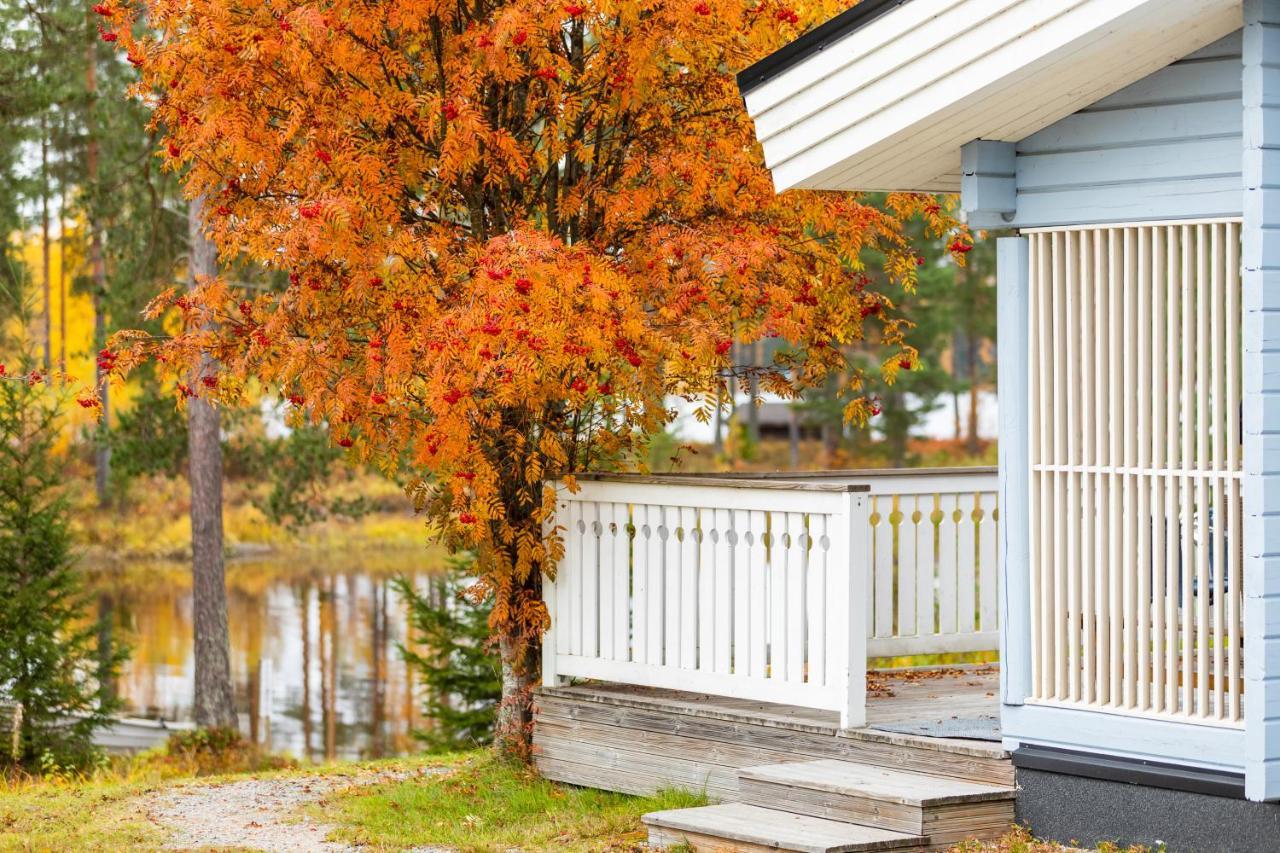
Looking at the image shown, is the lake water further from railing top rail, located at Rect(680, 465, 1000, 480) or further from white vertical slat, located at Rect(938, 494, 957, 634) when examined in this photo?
white vertical slat, located at Rect(938, 494, 957, 634)

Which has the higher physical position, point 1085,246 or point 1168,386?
point 1085,246

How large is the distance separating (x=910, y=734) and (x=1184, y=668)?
1172mm

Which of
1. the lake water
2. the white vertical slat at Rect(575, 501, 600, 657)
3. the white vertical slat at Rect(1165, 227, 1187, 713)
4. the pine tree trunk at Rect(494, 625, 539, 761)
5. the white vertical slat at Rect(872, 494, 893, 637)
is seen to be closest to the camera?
the white vertical slat at Rect(1165, 227, 1187, 713)

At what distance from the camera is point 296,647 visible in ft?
80.5

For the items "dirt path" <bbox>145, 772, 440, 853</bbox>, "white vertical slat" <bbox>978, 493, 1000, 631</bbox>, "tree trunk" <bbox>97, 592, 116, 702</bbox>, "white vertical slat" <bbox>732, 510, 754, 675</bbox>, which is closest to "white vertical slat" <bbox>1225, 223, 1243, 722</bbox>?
"white vertical slat" <bbox>732, 510, 754, 675</bbox>

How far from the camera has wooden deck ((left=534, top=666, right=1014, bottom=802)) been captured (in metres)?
6.53

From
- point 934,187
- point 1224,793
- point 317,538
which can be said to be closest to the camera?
point 1224,793

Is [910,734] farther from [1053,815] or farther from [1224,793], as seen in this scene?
[1224,793]

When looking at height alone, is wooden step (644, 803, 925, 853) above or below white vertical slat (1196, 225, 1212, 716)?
below

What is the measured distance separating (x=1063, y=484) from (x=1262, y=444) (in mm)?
898

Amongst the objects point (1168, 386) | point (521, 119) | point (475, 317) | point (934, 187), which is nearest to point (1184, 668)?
point (1168, 386)

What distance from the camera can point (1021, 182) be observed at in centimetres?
635

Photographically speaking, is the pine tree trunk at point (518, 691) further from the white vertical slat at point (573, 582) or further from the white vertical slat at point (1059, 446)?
the white vertical slat at point (1059, 446)

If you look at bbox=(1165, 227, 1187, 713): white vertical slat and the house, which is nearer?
the house
